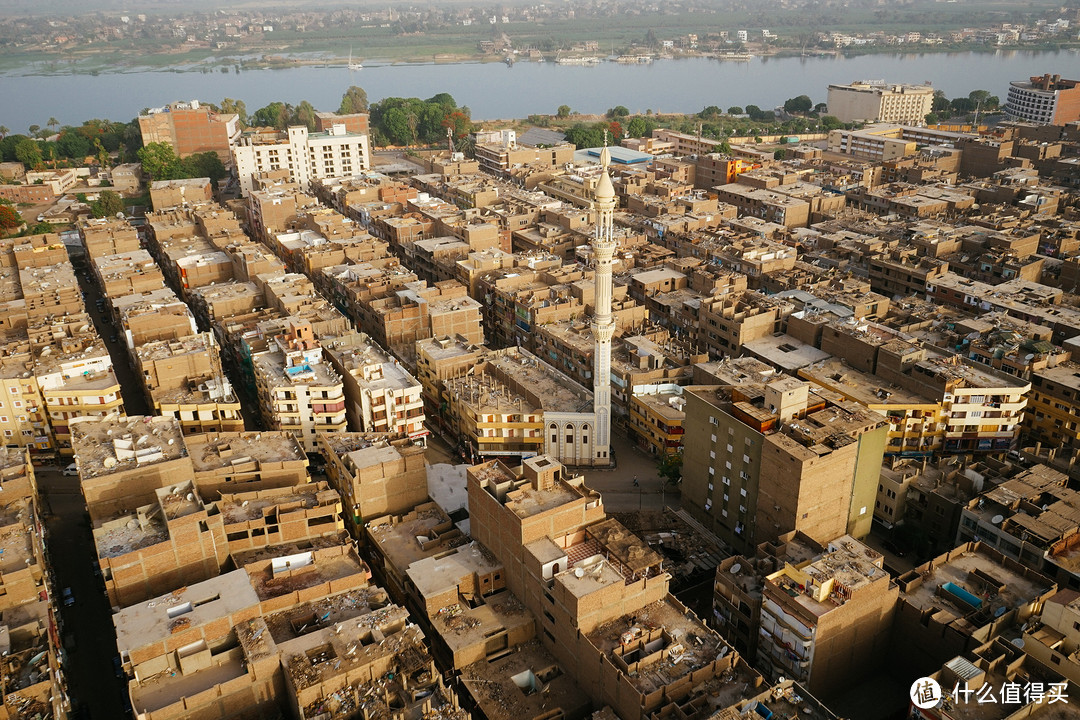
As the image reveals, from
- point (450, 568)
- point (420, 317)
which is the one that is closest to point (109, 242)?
point (420, 317)

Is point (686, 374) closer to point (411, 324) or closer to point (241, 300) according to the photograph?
point (411, 324)

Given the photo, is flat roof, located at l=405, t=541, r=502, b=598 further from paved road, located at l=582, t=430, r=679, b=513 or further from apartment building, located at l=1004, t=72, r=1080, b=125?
apartment building, located at l=1004, t=72, r=1080, b=125

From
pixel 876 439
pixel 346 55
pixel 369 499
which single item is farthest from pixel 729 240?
pixel 346 55

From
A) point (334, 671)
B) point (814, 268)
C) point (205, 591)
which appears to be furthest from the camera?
point (814, 268)

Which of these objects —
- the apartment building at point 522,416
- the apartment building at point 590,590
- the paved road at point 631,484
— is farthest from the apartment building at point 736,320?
the apartment building at point 590,590

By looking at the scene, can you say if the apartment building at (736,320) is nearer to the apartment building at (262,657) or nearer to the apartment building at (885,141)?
the apartment building at (262,657)

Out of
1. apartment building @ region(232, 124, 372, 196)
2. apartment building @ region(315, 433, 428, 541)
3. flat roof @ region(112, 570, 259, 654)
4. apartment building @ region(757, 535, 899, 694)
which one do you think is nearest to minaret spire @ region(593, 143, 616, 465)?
apartment building @ region(315, 433, 428, 541)
